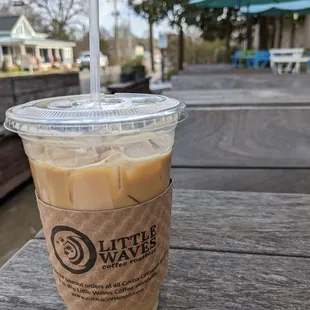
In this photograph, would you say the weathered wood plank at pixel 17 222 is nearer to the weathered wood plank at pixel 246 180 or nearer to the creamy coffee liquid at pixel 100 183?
the weathered wood plank at pixel 246 180

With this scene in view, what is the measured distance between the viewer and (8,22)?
27.3ft

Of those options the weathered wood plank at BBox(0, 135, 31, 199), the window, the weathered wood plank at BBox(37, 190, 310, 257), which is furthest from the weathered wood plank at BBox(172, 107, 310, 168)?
the window

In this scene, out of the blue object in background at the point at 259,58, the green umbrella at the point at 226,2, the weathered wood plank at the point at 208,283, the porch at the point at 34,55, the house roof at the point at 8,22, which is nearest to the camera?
the weathered wood plank at the point at 208,283

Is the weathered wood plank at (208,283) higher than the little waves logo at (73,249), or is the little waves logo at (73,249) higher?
the little waves logo at (73,249)

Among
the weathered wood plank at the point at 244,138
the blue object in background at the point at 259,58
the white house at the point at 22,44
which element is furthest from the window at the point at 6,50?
the weathered wood plank at the point at 244,138

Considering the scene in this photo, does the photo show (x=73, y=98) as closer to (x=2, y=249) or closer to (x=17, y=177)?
(x=2, y=249)

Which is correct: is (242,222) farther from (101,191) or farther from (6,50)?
(6,50)

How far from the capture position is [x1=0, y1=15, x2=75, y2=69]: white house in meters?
8.40

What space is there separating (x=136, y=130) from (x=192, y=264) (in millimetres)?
295

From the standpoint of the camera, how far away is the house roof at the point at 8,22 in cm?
806

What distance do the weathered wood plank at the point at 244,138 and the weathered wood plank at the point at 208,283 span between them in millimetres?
610

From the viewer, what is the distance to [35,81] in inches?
139

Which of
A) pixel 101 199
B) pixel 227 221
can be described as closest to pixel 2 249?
pixel 227 221

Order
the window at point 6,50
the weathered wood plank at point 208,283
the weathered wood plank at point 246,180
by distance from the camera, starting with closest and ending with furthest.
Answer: the weathered wood plank at point 208,283
the weathered wood plank at point 246,180
the window at point 6,50
